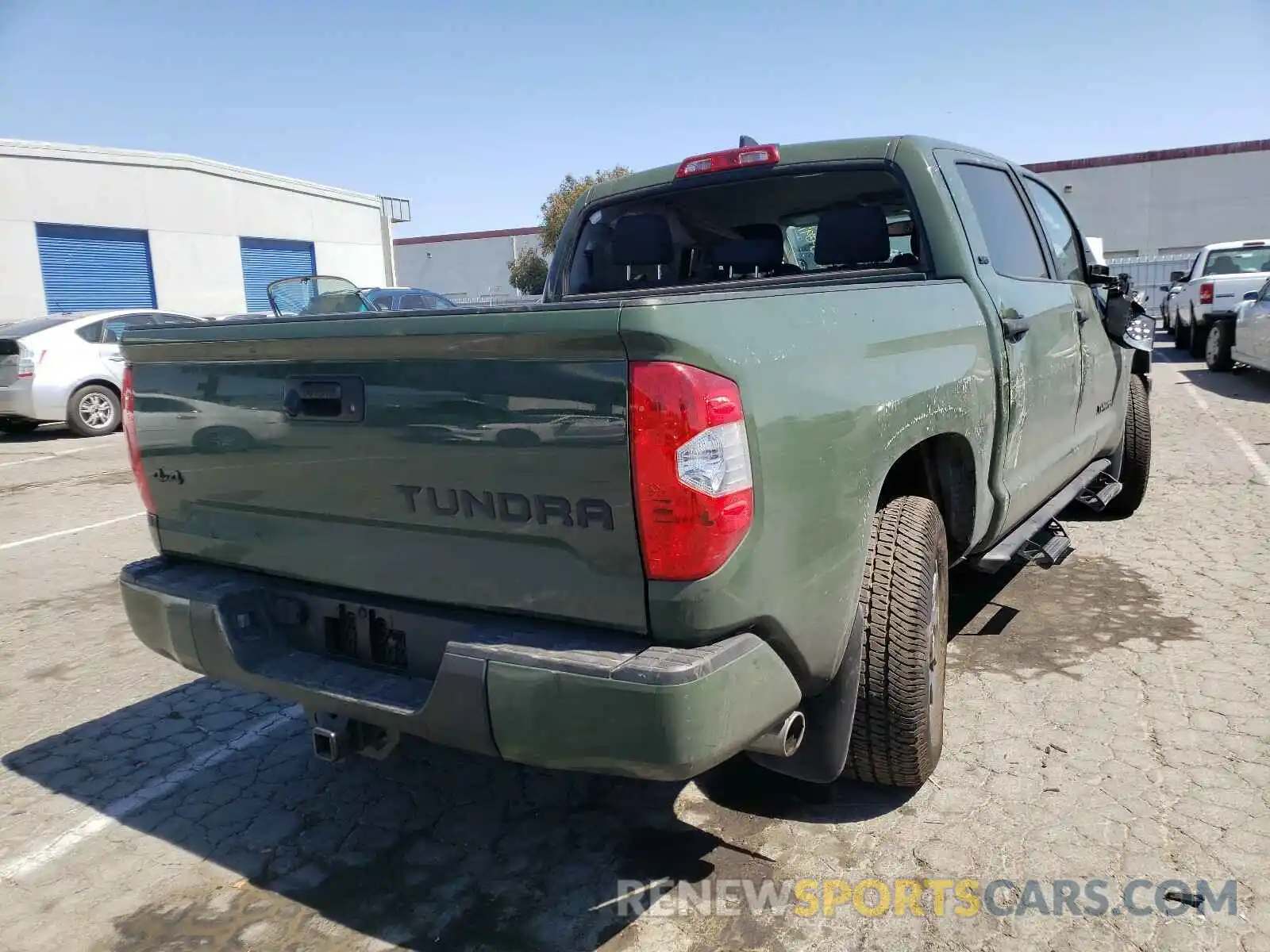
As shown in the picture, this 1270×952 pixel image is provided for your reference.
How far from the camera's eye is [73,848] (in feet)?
9.49

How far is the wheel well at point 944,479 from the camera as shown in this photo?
291cm

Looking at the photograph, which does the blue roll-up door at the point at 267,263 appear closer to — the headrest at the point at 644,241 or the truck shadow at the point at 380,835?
the headrest at the point at 644,241

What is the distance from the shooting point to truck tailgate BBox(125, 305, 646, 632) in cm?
199

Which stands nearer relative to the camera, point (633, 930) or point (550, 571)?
point (550, 571)

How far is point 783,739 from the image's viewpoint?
2.21m

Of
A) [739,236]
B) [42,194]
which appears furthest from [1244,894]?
[42,194]

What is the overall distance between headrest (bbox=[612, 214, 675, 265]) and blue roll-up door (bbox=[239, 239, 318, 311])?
2405 centimetres

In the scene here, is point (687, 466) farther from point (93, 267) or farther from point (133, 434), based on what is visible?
point (93, 267)

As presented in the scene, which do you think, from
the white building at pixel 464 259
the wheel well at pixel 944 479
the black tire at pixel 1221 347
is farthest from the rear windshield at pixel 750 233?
the white building at pixel 464 259

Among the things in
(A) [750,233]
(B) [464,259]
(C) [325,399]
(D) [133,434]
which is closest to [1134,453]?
(A) [750,233]

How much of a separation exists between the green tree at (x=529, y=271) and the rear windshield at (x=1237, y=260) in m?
30.2

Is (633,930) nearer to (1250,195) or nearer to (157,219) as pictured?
(157,219)

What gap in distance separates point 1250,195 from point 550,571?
43.0 meters

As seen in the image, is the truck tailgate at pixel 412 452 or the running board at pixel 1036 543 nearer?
the truck tailgate at pixel 412 452
